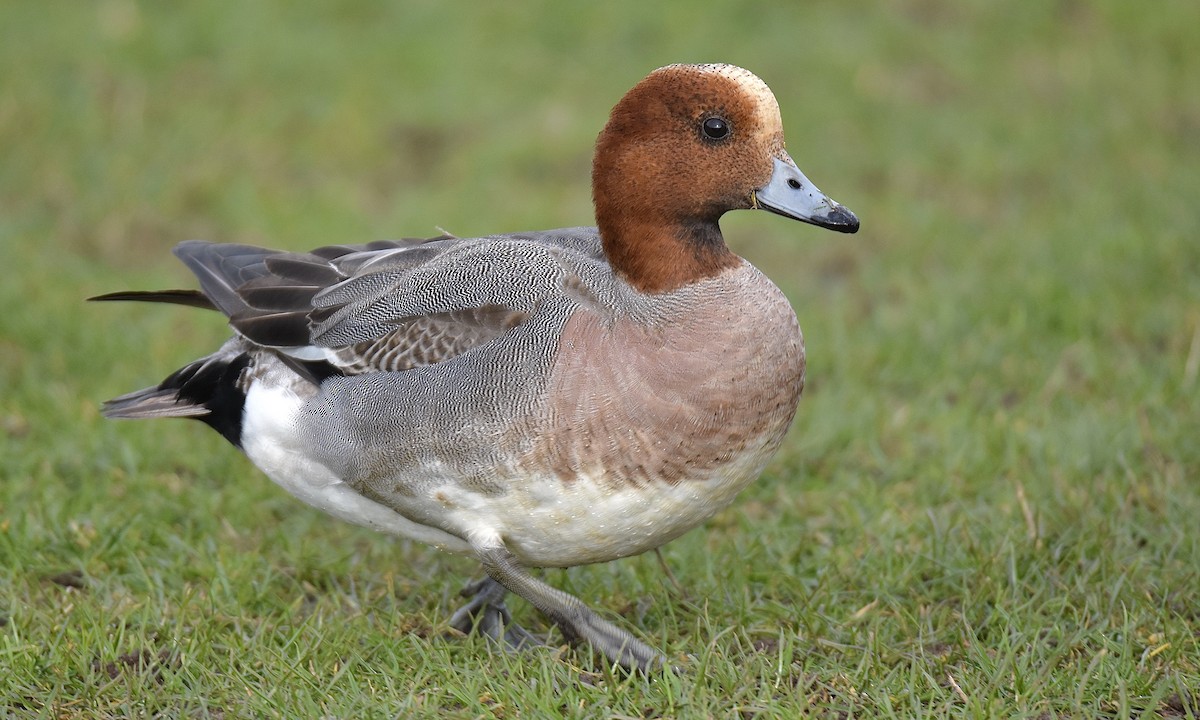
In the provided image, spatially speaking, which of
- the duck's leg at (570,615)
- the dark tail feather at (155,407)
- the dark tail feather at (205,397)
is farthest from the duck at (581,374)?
the dark tail feather at (155,407)

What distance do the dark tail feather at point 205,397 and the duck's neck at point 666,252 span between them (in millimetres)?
1066

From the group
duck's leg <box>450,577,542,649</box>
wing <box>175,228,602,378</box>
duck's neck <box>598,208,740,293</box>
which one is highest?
duck's neck <box>598,208,740,293</box>

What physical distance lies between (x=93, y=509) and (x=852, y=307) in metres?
2.96

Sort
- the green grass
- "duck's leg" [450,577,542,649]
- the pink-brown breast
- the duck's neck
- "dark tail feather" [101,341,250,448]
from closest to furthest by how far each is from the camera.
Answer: the pink-brown breast → the green grass → the duck's neck → "duck's leg" [450,577,542,649] → "dark tail feather" [101,341,250,448]

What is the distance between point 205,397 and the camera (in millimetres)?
3602

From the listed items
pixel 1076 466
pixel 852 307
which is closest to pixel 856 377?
pixel 852 307

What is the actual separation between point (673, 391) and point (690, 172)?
0.51m

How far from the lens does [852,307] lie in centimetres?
546

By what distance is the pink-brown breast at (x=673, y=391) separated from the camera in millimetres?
2971

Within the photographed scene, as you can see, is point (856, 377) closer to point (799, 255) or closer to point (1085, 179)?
point (799, 255)

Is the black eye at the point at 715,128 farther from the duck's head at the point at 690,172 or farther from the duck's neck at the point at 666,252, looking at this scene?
the duck's neck at the point at 666,252

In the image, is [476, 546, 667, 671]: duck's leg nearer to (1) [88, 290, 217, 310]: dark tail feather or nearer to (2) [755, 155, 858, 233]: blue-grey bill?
(2) [755, 155, 858, 233]: blue-grey bill

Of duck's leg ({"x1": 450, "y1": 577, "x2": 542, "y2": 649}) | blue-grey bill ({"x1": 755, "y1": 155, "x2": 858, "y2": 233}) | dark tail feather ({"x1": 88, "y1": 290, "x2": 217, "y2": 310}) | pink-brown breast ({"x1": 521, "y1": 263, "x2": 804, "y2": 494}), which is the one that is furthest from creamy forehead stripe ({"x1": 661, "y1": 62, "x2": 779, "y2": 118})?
dark tail feather ({"x1": 88, "y1": 290, "x2": 217, "y2": 310})

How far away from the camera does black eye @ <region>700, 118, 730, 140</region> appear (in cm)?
310
